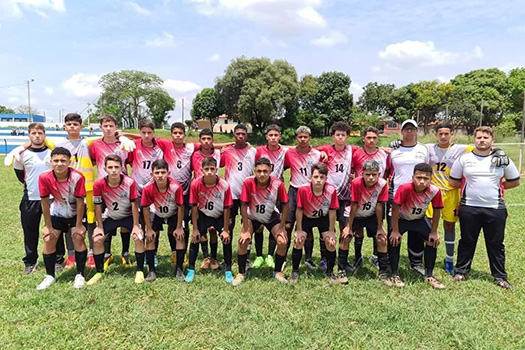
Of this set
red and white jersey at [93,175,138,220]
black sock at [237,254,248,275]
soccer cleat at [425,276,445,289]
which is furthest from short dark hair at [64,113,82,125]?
soccer cleat at [425,276,445,289]

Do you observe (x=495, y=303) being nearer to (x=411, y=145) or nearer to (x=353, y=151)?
(x=411, y=145)

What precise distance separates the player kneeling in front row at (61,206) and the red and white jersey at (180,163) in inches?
47.0

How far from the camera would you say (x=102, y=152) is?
5027mm

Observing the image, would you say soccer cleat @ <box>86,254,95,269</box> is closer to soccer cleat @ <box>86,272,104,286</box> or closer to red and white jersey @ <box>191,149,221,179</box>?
soccer cleat @ <box>86,272,104,286</box>

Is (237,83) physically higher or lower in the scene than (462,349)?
higher

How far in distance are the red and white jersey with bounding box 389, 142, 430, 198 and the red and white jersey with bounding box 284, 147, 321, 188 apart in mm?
1080

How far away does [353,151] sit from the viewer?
17.1ft

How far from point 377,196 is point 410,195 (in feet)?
1.37

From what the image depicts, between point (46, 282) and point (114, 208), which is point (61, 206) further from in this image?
point (46, 282)

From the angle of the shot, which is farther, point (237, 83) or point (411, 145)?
point (237, 83)

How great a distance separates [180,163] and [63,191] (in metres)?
1.55

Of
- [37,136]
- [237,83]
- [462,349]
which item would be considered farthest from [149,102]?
[462,349]

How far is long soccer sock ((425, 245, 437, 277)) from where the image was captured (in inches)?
184

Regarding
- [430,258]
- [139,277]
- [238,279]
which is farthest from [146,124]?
[430,258]
